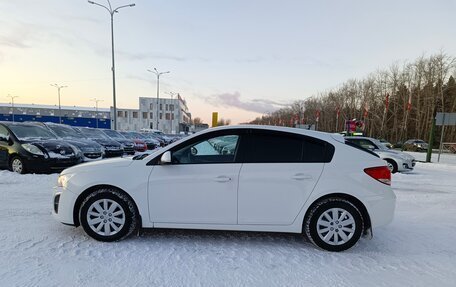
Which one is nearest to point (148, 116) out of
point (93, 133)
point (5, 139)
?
point (93, 133)

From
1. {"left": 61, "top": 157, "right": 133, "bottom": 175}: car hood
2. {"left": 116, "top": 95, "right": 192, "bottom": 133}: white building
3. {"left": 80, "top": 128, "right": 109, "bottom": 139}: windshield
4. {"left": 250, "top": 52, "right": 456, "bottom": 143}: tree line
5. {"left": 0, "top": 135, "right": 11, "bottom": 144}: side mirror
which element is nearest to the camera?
{"left": 61, "top": 157, "right": 133, "bottom": 175}: car hood

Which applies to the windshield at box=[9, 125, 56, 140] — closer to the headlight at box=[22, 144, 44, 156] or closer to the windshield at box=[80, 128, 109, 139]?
the headlight at box=[22, 144, 44, 156]

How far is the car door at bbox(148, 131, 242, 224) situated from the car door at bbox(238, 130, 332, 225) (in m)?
0.14

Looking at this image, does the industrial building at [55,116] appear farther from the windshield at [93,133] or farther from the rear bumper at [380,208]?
the rear bumper at [380,208]

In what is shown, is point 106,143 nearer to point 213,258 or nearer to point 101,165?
point 101,165

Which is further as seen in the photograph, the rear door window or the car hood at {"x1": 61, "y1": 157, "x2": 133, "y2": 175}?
the car hood at {"x1": 61, "y1": 157, "x2": 133, "y2": 175}

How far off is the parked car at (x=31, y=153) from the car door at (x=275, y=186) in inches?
290

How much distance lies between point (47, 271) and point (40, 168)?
6701mm

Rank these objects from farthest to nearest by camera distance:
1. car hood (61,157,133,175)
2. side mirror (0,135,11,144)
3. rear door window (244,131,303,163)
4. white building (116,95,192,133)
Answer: white building (116,95,192,133)
side mirror (0,135,11,144)
car hood (61,157,133,175)
rear door window (244,131,303,163)

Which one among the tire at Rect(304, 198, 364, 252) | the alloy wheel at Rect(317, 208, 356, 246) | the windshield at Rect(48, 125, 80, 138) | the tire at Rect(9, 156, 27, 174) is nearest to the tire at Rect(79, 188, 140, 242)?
the tire at Rect(304, 198, 364, 252)

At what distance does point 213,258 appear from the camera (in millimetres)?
3551

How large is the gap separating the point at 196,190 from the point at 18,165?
7.64 metres

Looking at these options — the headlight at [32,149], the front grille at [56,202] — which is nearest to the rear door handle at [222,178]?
the front grille at [56,202]

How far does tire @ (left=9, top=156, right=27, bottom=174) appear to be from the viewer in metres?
8.72
